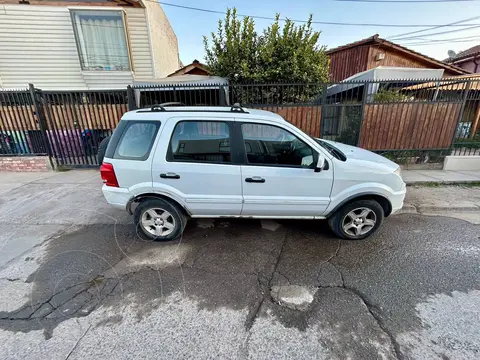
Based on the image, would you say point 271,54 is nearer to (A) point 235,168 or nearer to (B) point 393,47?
(A) point 235,168

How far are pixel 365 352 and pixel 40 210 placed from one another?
18.0 feet

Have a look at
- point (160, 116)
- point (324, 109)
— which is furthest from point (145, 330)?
point (324, 109)

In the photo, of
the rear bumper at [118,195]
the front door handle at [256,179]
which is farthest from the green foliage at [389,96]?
the rear bumper at [118,195]

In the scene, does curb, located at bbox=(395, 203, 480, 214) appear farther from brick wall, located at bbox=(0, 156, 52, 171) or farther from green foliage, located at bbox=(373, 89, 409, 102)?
brick wall, located at bbox=(0, 156, 52, 171)

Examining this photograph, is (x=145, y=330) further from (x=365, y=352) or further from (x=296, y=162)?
(x=296, y=162)

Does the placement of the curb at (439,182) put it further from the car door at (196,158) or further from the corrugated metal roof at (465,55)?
the corrugated metal roof at (465,55)

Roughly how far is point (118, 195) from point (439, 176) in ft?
23.5

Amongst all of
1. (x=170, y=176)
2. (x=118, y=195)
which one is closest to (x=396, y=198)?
(x=170, y=176)

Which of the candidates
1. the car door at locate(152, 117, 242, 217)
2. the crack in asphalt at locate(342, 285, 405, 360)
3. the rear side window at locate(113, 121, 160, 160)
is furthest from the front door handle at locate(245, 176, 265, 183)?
the crack in asphalt at locate(342, 285, 405, 360)

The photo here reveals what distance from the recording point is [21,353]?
176 centimetres

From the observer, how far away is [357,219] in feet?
10.2

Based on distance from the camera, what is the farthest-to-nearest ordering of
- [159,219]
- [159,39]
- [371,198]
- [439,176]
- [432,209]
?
[159,39] → [439,176] → [432,209] → [159,219] → [371,198]

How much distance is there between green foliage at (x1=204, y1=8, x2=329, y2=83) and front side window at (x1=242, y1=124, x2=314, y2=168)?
13.5 feet

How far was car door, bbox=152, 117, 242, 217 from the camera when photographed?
9.39ft
